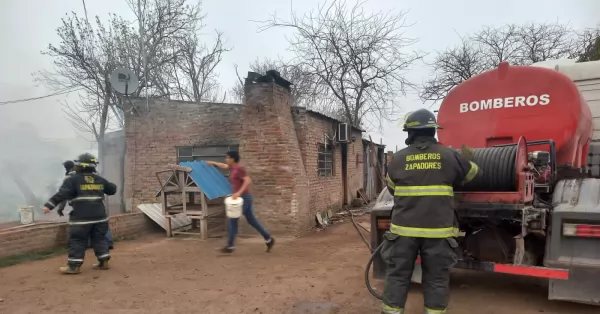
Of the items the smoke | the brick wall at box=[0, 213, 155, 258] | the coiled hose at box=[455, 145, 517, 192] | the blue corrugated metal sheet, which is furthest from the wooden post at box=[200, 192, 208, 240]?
the smoke

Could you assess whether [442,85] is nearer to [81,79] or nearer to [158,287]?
[81,79]

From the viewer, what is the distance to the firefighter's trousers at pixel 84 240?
19.0 feet

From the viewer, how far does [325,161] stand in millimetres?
11625

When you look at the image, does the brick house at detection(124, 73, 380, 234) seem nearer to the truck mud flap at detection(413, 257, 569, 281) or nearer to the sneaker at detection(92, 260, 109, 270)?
the sneaker at detection(92, 260, 109, 270)

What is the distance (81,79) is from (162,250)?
9660 mm

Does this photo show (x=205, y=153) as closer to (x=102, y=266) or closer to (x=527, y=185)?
(x=102, y=266)

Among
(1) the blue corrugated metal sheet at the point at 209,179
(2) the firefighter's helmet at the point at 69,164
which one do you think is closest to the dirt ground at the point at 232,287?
(1) the blue corrugated metal sheet at the point at 209,179

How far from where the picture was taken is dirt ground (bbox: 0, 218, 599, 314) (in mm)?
4449

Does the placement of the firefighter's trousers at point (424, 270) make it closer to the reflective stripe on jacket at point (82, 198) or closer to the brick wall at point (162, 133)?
the reflective stripe on jacket at point (82, 198)

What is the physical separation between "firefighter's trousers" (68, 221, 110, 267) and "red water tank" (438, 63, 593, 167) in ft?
16.1

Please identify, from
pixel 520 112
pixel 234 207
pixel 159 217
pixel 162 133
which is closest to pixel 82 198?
pixel 234 207

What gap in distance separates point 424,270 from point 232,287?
2672mm

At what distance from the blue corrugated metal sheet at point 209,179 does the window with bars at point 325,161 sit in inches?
115

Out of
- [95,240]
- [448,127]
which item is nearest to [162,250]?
[95,240]
